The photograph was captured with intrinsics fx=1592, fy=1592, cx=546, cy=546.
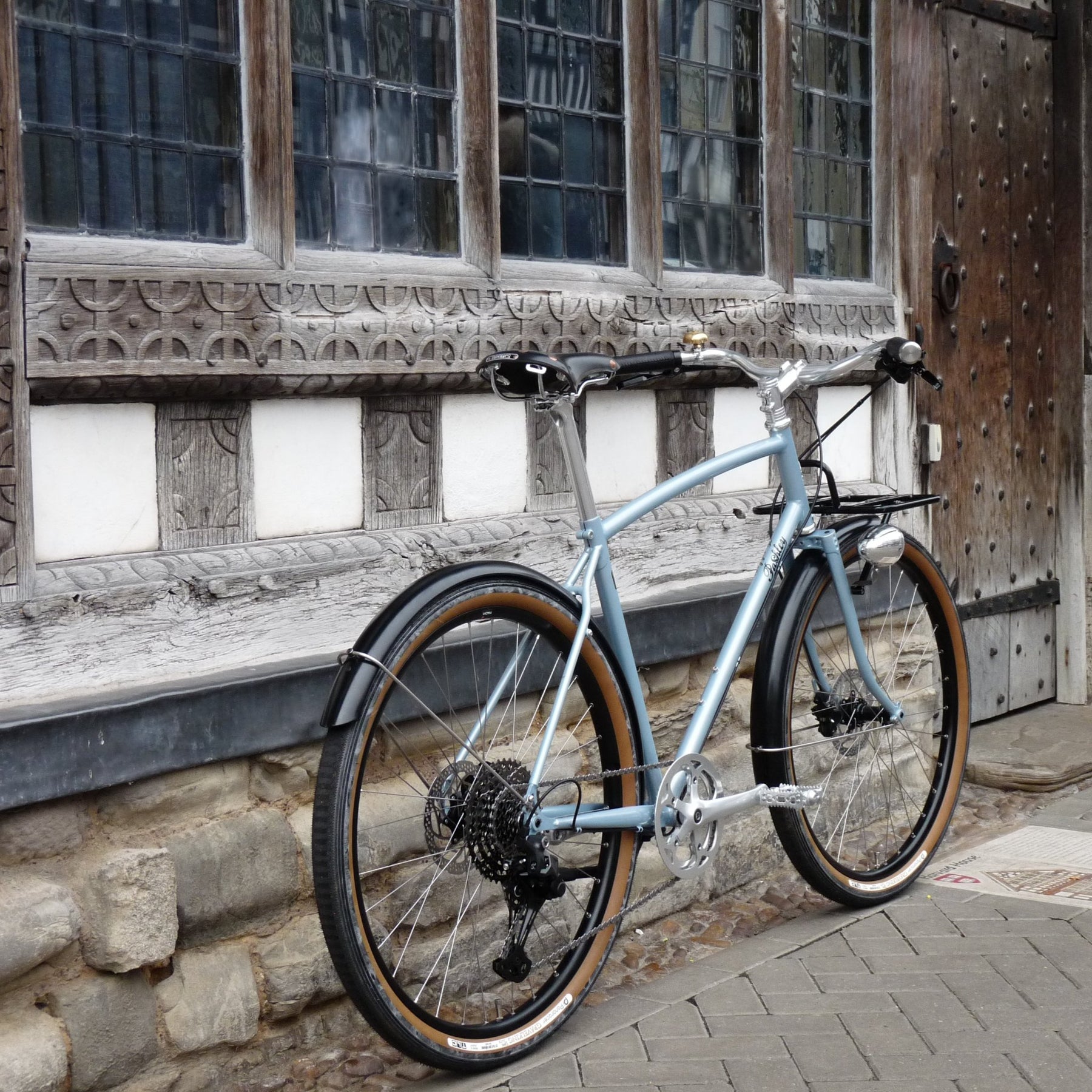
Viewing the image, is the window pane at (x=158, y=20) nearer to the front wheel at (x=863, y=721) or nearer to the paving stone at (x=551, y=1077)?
the front wheel at (x=863, y=721)

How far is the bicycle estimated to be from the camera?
2914 millimetres

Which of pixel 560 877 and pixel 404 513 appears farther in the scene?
pixel 404 513

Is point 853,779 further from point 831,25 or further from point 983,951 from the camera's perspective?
point 831,25

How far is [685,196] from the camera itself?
15.5 ft

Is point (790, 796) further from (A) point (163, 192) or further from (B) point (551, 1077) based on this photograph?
(A) point (163, 192)

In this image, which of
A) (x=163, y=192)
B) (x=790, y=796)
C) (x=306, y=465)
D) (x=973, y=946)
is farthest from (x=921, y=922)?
(x=163, y=192)

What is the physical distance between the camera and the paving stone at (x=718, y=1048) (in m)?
3.22

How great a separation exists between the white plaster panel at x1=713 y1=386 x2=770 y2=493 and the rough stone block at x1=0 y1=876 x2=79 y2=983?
7.96ft

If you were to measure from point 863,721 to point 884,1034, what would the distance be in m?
0.96

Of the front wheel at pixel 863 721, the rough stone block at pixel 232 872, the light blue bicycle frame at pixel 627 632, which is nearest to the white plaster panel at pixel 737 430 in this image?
the front wheel at pixel 863 721

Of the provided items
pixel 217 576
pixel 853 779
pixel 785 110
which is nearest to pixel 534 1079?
Result: pixel 217 576

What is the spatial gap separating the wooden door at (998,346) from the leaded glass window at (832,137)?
387mm

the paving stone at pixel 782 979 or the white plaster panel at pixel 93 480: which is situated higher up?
the white plaster panel at pixel 93 480

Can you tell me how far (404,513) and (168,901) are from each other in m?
1.08
